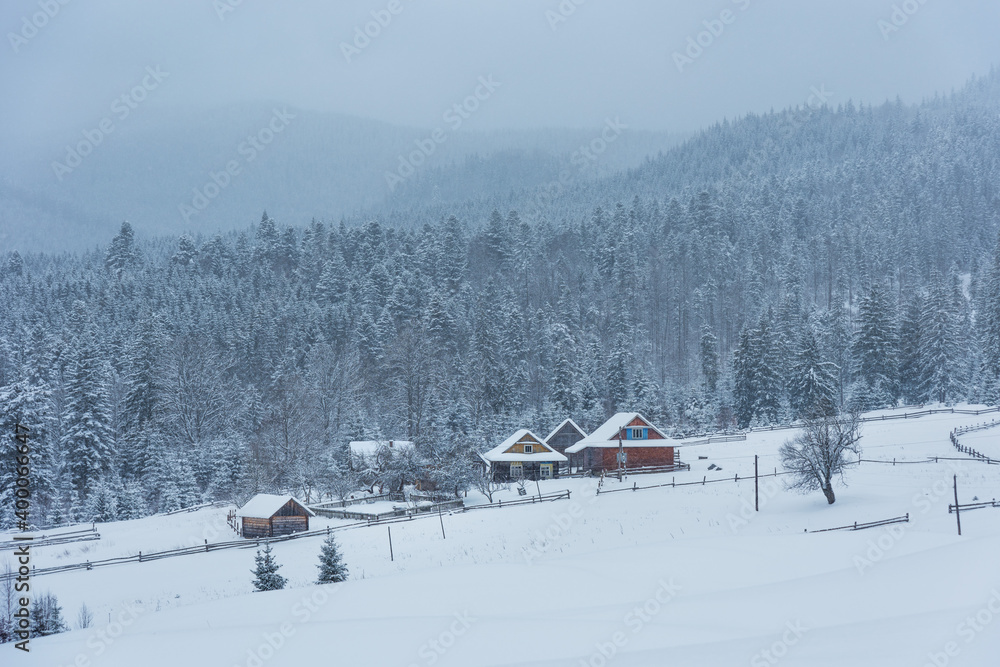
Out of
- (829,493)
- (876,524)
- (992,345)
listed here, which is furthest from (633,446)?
(992,345)

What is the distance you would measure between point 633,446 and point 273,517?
3169cm

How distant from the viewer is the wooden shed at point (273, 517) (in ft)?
141

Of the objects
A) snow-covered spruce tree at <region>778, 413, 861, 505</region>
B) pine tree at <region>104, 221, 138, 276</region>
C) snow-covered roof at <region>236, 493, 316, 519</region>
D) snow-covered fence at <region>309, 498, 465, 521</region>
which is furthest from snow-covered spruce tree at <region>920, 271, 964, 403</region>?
pine tree at <region>104, 221, 138, 276</region>

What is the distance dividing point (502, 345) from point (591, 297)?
89.2 ft

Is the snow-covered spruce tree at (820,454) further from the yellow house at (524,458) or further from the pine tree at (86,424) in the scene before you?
the pine tree at (86,424)

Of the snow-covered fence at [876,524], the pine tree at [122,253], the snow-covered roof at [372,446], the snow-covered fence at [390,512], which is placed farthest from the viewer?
the pine tree at [122,253]

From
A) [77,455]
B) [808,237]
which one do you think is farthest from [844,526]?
[808,237]

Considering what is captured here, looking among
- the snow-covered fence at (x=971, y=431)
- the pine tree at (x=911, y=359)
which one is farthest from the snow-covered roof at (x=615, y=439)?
the pine tree at (x=911, y=359)

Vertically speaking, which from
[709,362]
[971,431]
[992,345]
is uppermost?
[992,345]

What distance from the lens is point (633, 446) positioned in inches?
2434

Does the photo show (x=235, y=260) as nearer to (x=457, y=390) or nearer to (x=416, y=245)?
(x=416, y=245)

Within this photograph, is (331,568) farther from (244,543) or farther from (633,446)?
(633,446)

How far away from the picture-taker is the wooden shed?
42.9 metres

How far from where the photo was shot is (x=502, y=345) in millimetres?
90812
